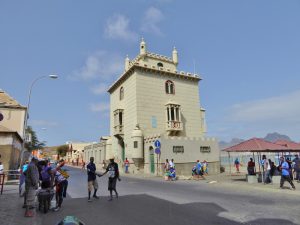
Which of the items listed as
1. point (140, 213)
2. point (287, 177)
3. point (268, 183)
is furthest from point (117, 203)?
point (268, 183)

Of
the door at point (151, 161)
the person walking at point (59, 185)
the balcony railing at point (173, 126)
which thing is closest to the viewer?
the person walking at point (59, 185)

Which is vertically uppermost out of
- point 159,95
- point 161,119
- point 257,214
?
point 159,95

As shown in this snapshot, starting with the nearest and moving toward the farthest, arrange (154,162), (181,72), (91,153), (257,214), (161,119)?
(257,214)
(154,162)
(161,119)
(181,72)
(91,153)

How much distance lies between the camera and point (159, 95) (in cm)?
3434

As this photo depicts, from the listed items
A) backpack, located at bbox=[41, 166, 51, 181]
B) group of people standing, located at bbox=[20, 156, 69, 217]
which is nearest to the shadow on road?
group of people standing, located at bbox=[20, 156, 69, 217]

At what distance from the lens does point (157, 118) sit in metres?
33.5

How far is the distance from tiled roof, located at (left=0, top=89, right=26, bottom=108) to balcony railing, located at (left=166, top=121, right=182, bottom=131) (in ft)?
60.0

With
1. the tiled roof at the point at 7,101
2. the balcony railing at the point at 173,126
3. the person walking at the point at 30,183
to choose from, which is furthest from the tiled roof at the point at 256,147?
the tiled roof at the point at 7,101

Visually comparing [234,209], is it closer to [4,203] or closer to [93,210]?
[93,210]

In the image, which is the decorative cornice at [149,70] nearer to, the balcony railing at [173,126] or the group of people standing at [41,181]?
the balcony railing at [173,126]

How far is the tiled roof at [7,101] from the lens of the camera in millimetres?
29141

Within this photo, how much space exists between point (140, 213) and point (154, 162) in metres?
20.4

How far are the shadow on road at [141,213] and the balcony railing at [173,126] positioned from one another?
2294cm

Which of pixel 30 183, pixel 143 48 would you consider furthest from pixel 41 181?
pixel 143 48
